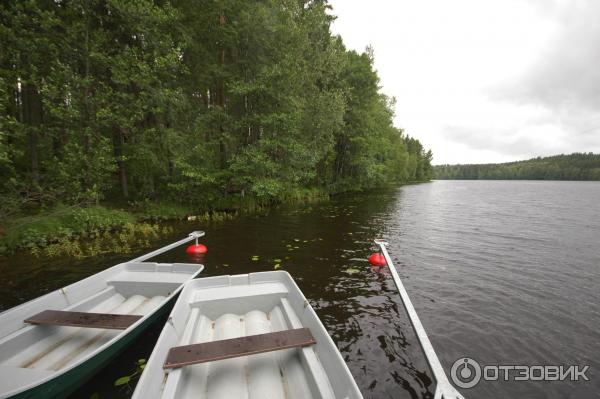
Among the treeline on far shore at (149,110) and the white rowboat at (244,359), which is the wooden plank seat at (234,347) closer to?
the white rowboat at (244,359)

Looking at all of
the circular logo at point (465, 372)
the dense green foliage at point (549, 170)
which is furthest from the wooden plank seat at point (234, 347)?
the dense green foliage at point (549, 170)

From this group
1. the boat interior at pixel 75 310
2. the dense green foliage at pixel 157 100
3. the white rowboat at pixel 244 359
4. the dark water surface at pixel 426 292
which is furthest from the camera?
the dense green foliage at pixel 157 100

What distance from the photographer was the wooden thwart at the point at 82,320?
382 cm

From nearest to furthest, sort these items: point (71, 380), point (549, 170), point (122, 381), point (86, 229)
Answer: point (71, 380) → point (122, 381) → point (86, 229) → point (549, 170)

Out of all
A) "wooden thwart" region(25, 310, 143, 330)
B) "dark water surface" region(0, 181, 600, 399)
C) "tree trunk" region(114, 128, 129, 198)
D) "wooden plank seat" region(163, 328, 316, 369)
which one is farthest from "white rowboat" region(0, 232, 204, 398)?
"tree trunk" region(114, 128, 129, 198)

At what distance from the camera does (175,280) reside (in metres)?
5.72

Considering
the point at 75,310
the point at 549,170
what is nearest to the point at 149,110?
the point at 75,310

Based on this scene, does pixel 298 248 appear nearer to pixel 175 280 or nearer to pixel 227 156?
pixel 175 280

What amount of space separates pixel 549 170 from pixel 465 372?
172 metres

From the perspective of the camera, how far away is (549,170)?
4747 inches

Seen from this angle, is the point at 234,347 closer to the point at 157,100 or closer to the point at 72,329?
the point at 72,329

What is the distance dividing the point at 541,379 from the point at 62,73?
18.5 m

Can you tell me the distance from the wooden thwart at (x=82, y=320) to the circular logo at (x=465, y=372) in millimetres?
5528

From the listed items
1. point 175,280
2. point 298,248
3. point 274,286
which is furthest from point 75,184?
point 274,286
